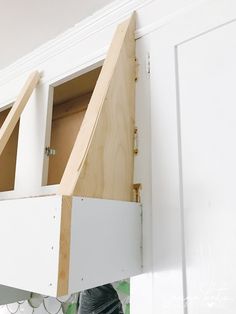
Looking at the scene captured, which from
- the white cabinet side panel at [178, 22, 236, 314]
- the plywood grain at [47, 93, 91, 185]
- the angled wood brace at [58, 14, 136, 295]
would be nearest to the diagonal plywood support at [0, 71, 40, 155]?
the plywood grain at [47, 93, 91, 185]

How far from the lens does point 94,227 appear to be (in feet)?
2.44

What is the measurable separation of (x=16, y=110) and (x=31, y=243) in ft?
2.64

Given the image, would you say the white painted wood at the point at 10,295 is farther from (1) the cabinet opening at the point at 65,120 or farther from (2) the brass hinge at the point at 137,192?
(2) the brass hinge at the point at 137,192

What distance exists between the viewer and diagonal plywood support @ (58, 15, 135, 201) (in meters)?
0.76

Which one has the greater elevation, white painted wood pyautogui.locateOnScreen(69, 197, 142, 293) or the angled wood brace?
the angled wood brace

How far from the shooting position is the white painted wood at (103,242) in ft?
2.26

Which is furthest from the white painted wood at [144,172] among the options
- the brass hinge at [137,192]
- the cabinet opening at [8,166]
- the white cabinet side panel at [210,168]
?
the cabinet opening at [8,166]

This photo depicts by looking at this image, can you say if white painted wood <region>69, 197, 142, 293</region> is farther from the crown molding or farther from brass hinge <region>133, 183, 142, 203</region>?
the crown molding

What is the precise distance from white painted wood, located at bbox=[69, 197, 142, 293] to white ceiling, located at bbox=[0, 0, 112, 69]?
2.69 feet

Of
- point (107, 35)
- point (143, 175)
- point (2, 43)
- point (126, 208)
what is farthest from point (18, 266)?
point (2, 43)

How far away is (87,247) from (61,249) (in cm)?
10

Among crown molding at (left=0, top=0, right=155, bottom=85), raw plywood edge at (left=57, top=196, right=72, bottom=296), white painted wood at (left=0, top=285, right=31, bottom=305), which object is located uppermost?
crown molding at (left=0, top=0, right=155, bottom=85)

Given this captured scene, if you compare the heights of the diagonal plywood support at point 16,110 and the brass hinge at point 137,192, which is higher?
the diagonal plywood support at point 16,110

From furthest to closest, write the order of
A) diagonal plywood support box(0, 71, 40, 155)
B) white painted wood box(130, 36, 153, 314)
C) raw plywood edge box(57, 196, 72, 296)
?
diagonal plywood support box(0, 71, 40, 155)
white painted wood box(130, 36, 153, 314)
raw plywood edge box(57, 196, 72, 296)
